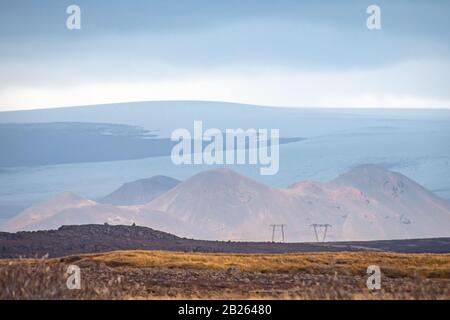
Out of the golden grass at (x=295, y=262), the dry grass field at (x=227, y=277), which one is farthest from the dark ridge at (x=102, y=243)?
the dry grass field at (x=227, y=277)

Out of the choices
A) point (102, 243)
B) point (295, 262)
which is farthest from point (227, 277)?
point (102, 243)

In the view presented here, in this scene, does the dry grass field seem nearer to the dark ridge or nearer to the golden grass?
the golden grass

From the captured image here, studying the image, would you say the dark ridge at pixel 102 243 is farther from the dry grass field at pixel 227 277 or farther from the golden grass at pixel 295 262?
the dry grass field at pixel 227 277

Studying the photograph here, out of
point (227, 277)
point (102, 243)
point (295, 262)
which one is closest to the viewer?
point (227, 277)

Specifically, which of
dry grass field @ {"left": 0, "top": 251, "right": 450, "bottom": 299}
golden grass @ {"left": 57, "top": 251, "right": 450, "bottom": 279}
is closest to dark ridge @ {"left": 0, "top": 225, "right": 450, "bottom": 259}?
golden grass @ {"left": 57, "top": 251, "right": 450, "bottom": 279}

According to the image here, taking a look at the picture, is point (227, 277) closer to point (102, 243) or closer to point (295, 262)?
point (295, 262)

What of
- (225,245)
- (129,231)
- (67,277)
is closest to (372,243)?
(225,245)
